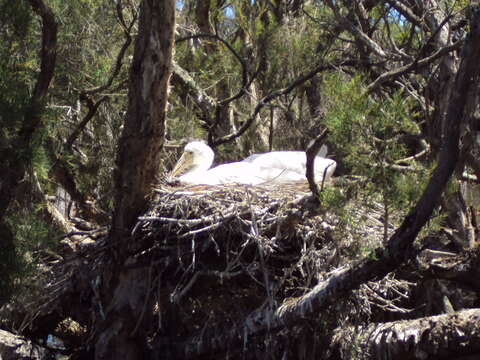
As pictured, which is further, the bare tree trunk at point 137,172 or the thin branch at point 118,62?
the thin branch at point 118,62

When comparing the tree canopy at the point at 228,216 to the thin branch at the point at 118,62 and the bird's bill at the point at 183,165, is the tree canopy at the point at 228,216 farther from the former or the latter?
the bird's bill at the point at 183,165

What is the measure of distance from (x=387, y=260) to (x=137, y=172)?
2.12m

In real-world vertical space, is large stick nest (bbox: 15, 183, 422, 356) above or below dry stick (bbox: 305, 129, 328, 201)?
below

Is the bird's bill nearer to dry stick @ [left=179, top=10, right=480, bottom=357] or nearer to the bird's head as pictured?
the bird's head

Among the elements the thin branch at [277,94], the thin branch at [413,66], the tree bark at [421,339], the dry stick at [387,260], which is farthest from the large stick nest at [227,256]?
the thin branch at [277,94]

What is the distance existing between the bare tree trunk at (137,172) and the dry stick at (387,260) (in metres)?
0.47

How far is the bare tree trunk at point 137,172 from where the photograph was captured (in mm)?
5277

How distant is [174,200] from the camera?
5.76 metres

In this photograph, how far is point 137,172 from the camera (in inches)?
224

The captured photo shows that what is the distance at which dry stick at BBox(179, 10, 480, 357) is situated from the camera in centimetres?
360

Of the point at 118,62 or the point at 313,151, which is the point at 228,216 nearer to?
the point at 313,151

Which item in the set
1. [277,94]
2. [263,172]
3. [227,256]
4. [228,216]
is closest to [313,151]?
[228,216]

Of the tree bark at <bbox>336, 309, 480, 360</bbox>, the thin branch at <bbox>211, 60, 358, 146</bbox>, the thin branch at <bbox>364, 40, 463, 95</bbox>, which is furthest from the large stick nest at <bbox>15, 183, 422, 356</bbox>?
the thin branch at <bbox>211, 60, 358, 146</bbox>

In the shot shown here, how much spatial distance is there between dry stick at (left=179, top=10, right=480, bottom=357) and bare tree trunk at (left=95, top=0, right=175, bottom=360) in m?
0.47
